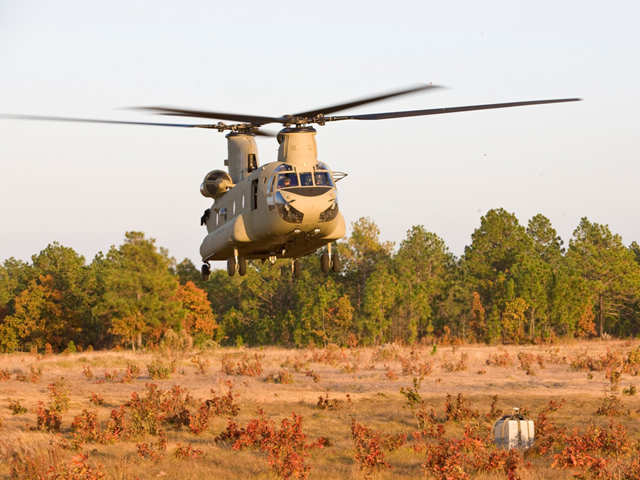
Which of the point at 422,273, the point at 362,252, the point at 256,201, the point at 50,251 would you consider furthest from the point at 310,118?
the point at 50,251

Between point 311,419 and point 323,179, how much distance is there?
6.51 metres

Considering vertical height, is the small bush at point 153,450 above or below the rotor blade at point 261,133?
below

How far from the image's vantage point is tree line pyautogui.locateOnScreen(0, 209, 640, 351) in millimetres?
57250

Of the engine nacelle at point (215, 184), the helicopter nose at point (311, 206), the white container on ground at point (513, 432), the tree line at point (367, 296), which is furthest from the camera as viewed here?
the tree line at point (367, 296)

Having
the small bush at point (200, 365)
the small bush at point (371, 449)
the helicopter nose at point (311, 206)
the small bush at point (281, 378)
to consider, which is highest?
the helicopter nose at point (311, 206)

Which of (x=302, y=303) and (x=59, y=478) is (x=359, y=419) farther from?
(x=302, y=303)

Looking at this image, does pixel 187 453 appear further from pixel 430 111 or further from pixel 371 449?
pixel 430 111

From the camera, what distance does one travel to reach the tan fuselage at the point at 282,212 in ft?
57.0

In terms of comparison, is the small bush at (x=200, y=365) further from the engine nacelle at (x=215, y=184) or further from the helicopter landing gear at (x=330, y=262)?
the helicopter landing gear at (x=330, y=262)

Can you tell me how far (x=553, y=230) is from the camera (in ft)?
236

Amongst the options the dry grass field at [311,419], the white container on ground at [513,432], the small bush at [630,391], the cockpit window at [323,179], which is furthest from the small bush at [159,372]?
the white container on ground at [513,432]

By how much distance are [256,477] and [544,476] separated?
4.87 metres

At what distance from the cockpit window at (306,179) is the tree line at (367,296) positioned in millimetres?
36837

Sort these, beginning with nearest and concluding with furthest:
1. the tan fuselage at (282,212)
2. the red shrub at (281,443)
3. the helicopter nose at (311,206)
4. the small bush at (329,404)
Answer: the red shrub at (281,443)
the helicopter nose at (311,206)
the tan fuselage at (282,212)
the small bush at (329,404)
